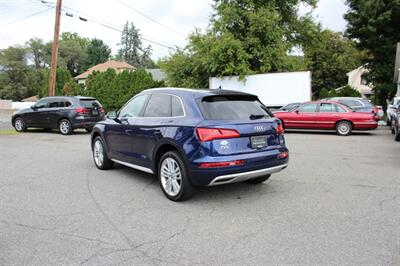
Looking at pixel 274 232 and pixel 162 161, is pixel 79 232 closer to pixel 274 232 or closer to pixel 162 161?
pixel 162 161

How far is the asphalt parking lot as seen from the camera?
3.57 m

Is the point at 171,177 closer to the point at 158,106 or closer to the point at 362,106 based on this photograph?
the point at 158,106

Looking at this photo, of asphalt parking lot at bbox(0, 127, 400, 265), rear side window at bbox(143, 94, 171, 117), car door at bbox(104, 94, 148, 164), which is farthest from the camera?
car door at bbox(104, 94, 148, 164)

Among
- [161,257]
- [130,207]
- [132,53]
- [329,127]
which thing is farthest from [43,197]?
[132,53]

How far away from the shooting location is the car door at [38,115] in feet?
51.9

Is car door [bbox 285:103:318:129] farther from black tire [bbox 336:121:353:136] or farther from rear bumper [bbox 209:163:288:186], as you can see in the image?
rear bumper [bbox 209:163:288:186]

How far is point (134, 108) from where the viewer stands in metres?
6.62

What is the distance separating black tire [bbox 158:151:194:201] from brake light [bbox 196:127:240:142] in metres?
0.53

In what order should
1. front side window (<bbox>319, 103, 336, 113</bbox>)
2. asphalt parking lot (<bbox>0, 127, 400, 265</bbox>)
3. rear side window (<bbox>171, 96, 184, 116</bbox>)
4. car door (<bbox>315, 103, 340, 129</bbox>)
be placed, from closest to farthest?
asphalt parking lot (<bbox>0, 127, 400, 265</bbox>) < rear side window (<bbox>171, 96, 184, 116</bbox>) < car door (<bbox>315, 103, 340, 129</bbox>) < front side window (<bbox>319, 103, 336, 113</bbox>)

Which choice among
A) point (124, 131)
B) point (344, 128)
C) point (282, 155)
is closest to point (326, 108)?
point (344, 128)

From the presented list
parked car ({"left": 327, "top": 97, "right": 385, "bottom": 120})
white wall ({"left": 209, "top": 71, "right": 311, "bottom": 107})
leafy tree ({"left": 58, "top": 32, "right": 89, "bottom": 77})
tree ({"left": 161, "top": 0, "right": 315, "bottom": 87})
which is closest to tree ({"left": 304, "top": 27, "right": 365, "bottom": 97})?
tree ({"left": 161, "top": 0, "right": 315, "bottom": 87})

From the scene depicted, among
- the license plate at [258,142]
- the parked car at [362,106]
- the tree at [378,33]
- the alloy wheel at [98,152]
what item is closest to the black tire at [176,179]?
the license plate at [258,142]

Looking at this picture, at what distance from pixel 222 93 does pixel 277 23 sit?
70.2 feet

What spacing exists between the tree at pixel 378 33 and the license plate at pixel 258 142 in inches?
916
